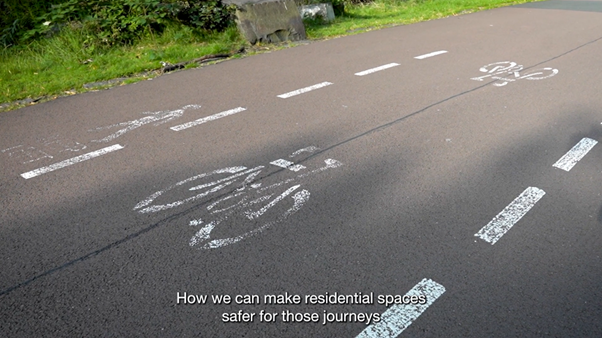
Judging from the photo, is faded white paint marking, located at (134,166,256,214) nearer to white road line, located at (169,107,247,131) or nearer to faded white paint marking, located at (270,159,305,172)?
faded white paint marking, located at (270,159,305,172)

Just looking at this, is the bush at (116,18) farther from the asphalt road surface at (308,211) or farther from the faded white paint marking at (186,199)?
the faded white paint marking at (186,199)

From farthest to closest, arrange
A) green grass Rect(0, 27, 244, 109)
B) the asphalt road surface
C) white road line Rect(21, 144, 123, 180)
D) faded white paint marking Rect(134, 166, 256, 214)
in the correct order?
1. green grass Rect(0, 27, 244, 109)
2. white road line Rect(21, 144, 123, 180)
3. faded white paint marking Rect(134, 166, 256, 214)
4. the asphalt road surface

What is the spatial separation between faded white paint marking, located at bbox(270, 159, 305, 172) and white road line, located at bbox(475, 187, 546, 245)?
170cm

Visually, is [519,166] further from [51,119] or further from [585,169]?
[51,119]

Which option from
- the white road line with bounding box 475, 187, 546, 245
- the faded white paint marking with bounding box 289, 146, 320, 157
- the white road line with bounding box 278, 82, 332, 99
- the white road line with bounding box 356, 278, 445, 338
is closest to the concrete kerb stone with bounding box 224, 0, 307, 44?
the white road line with bounding box 278, 82, 332, 99

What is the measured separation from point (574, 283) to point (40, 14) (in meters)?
11.0

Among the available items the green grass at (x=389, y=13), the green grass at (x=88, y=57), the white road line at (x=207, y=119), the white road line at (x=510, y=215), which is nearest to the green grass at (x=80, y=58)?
the green grass at (x=88, y=57)

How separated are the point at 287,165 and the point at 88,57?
616cm

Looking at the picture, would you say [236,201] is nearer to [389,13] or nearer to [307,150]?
[307,150]

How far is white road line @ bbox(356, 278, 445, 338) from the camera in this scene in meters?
2.83

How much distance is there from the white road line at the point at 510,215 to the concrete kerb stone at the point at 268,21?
7.48 meters

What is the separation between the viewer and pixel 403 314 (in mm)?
2951

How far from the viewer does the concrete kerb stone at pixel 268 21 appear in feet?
35.1

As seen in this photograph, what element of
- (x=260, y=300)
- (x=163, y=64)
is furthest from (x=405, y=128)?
(x=163, y=64)
